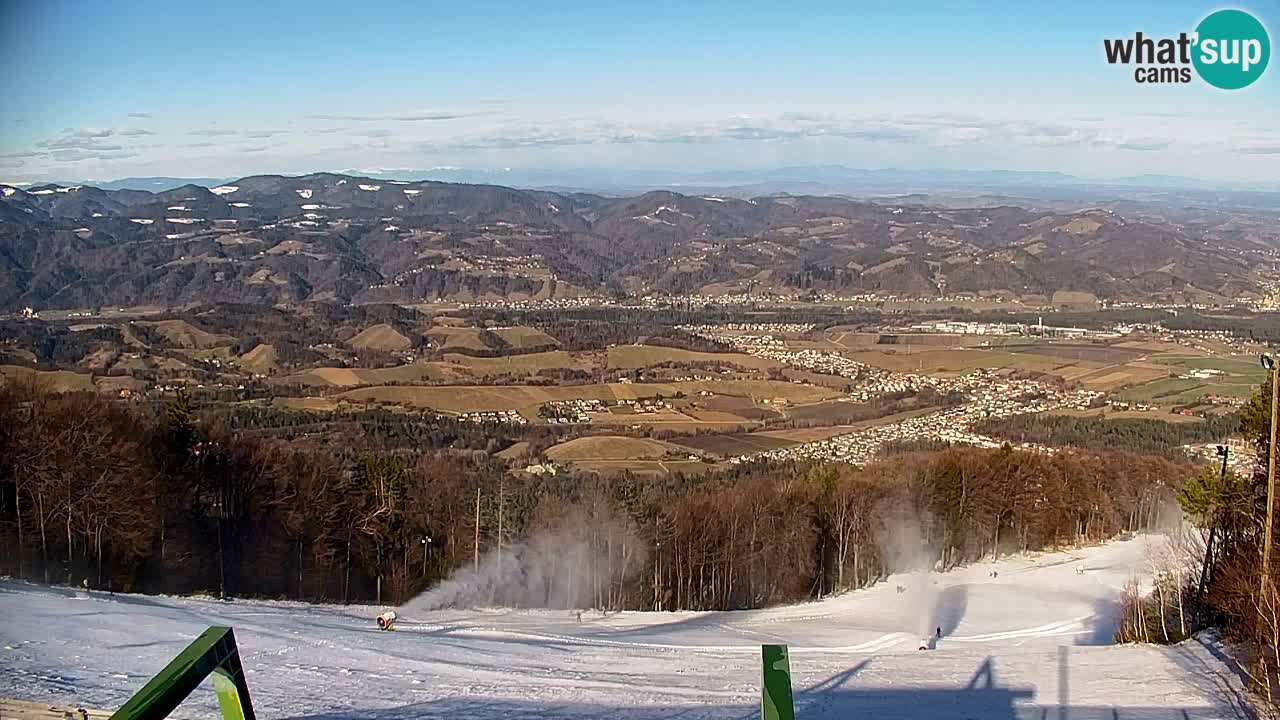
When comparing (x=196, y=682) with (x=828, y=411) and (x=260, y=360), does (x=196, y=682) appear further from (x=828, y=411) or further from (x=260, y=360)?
(x=260, y=360)

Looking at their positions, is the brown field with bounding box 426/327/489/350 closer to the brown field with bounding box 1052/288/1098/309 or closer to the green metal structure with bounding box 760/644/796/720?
the brown field with bounding box 1052/288/1098/309

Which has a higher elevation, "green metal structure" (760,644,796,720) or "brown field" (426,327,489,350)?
"green metal structure" (760,644,796,720)

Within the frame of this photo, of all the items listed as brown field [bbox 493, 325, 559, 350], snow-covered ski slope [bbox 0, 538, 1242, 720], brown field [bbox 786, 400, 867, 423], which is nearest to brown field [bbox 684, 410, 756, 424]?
brown field [bbox 786, 400, 867, 423]

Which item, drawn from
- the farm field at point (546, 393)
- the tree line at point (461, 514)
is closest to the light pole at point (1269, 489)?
the tree line at point (461, 514)

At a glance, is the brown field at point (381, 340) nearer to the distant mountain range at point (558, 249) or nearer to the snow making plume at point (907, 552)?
the distant mountain range at point (558, 249)

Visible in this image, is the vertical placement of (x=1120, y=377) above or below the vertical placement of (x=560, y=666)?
below

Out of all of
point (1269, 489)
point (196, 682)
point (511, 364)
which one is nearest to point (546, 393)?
point (511, 364)

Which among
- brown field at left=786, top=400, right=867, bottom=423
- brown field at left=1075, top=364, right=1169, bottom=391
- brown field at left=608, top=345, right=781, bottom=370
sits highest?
brown field at left=608, top=345, right=781, bottom=370
